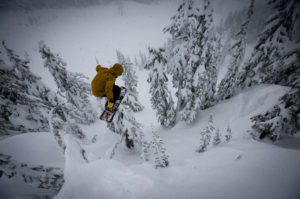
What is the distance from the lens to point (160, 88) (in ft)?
56.6

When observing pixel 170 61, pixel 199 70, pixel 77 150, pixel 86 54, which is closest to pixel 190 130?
pixel 199 70

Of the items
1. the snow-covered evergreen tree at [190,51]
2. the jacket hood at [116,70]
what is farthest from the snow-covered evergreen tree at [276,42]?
the jacket hood at [116,70]

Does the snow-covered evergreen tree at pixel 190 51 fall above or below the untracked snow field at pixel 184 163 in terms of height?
above

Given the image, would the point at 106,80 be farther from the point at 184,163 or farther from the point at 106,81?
the point at 184,163

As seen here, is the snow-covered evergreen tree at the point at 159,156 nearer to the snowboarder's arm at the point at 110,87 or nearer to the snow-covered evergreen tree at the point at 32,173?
the snowboarder's arm at the point at 110,87

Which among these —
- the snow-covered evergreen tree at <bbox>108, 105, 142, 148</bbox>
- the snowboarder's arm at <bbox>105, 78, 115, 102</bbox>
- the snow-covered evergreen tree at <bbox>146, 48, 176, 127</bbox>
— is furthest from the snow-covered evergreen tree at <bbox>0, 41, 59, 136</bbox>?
the snow-covered evergreen tree at <bbox>146, 48, 176, 127</bbox>

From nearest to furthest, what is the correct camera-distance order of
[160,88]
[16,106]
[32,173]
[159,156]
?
[32,173] → [16,106] → [159,156] → [160,88]

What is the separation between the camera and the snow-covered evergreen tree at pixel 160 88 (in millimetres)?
14517

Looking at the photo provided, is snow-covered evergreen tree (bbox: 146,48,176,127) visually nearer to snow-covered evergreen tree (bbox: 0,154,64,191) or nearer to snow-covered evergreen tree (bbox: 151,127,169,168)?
snow-covered evergreen tree (bbox: 151,127,169,168)

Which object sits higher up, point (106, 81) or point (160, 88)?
point (106, 81)

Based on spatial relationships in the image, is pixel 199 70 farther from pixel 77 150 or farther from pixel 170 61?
pixel 77 150

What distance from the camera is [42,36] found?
147 metres

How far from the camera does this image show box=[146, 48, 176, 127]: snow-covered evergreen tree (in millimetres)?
14517

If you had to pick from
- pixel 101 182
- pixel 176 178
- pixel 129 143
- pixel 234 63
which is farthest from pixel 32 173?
pixel 234 63
